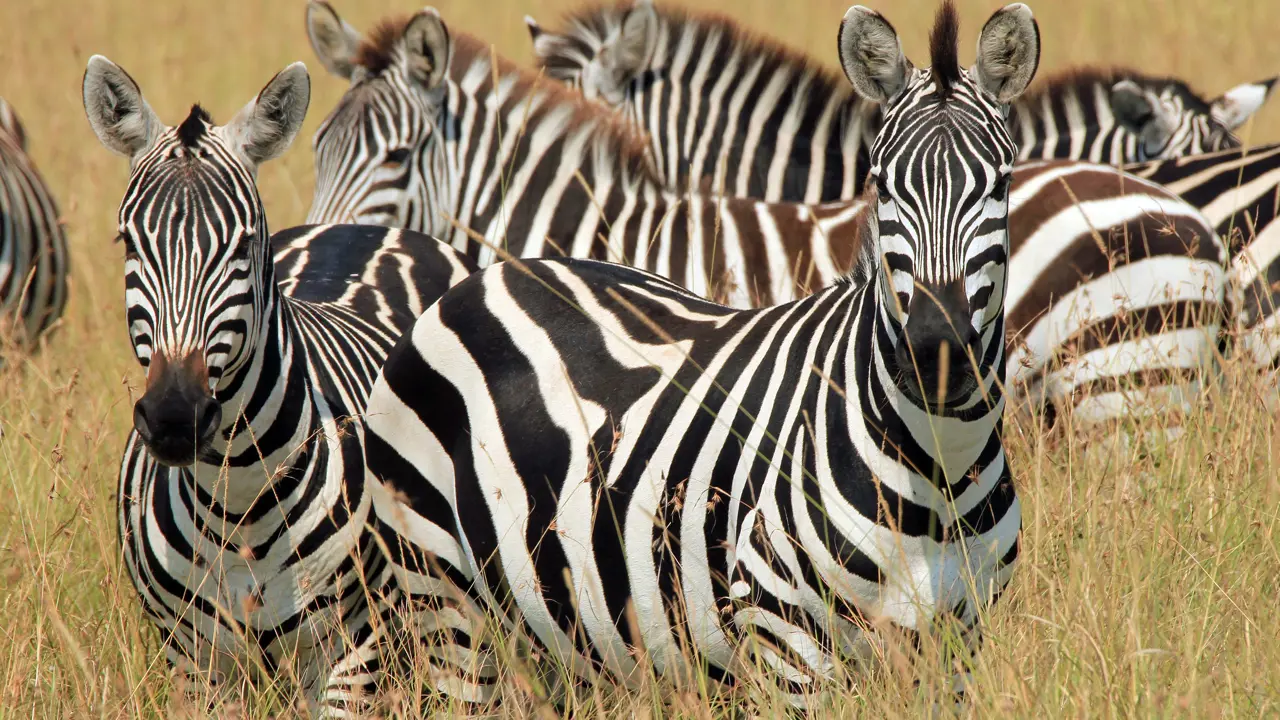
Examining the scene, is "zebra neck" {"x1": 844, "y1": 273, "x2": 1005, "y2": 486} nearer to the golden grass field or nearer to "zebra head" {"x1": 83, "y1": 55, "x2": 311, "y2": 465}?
the golden grass field

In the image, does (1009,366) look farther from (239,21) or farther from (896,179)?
(239,21)

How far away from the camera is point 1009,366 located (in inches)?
207

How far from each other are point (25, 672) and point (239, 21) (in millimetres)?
13476

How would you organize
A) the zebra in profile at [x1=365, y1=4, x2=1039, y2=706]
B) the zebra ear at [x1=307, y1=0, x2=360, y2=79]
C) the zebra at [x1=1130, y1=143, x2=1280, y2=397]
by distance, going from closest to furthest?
the zebra in profile at [x1=365, y1=4, x2=1039, y2=706] → the zebra at [x1=1130, y1=143, x2=1280, y2=397] → the zebra ear at [x1=307, y1=0, x2=360, y2=79]

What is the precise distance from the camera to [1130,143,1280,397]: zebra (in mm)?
5094

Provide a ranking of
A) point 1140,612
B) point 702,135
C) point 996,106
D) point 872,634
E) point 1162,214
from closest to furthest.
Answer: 1. point 872,634
2. point 996,106
3. point 1140,612
4. point 1162,214
5. point 702,135

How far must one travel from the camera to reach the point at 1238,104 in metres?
8.06

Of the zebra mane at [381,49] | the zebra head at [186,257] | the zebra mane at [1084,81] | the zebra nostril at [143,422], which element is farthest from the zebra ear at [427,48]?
the zebra nostril at [143,422]

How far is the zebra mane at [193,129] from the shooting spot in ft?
11.6

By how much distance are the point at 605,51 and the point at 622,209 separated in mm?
1944

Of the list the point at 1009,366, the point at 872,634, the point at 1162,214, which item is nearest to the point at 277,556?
the point at 872,634

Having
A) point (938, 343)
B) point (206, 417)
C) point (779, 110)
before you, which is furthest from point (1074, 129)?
point (206, 417)

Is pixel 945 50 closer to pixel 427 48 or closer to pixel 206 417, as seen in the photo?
pixel 206 417

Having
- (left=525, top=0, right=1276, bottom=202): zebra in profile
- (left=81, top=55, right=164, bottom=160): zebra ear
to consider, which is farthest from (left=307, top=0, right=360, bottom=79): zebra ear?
(left=81, top=55, right=164, bottom=160): zebra ear
